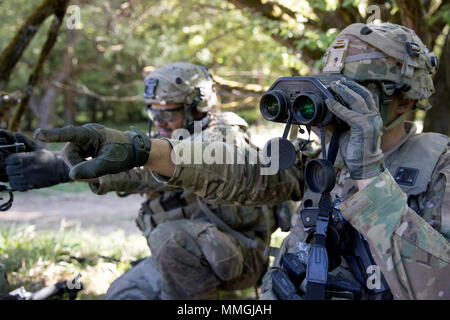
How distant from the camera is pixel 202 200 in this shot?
391cm

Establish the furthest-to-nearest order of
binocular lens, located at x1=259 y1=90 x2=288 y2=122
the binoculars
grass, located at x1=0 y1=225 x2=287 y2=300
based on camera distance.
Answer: grass, located at x1=0 y1=225 x2=287 y2=300 < binocular lens, located at x1=259 y1=90 x2=288 y2=122 < the binoculars

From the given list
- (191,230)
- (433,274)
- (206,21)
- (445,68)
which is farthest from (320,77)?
(206,21)

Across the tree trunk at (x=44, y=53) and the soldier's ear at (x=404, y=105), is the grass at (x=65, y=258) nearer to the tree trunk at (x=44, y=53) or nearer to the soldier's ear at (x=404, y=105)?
the tree trunk at (x=44, y=53)

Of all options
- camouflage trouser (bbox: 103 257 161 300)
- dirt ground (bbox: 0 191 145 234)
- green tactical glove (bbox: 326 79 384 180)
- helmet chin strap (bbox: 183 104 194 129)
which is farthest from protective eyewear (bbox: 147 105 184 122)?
dirt ground (bbox: 0 191 145 234)

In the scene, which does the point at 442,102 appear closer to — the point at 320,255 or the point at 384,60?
the point at 384,60

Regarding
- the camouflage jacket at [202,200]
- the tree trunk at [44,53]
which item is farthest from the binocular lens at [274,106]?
the tree trunk at [44,53]

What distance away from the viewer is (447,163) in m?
2.30

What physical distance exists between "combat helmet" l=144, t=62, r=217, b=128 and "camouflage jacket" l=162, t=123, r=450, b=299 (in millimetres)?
1454

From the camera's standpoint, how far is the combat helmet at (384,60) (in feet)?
8.05

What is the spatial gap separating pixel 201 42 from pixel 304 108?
8904 millimetres

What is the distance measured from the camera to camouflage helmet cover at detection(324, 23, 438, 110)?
246 cm

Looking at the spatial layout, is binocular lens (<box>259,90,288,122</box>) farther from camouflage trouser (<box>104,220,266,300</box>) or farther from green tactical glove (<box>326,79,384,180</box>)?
camouflage trouser (<box>104,220,266,300</box>)
